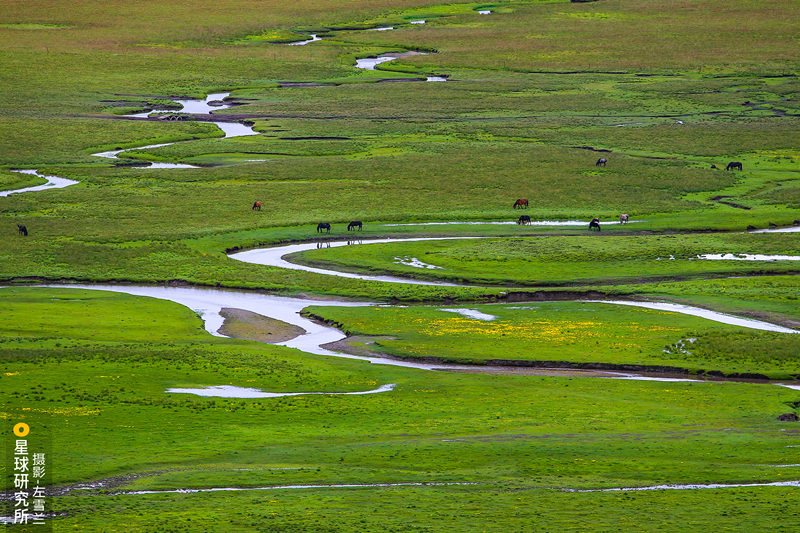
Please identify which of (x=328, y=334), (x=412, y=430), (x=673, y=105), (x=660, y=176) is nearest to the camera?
(x=412, y=430)

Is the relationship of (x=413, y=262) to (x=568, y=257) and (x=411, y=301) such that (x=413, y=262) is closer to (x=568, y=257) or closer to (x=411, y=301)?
(x=411, y=301)

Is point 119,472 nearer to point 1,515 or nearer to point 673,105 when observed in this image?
point 1,515

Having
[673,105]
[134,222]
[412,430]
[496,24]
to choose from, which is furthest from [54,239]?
[496,24]

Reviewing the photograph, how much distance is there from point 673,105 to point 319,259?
78.5m

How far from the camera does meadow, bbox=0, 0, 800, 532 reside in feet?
98.9

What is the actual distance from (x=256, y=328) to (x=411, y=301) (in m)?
9.13

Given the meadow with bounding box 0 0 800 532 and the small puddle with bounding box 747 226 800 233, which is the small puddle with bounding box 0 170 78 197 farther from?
the small puddle with bounding box 747 226 800 233

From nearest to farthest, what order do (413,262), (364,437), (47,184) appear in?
(364,437), (413,262), (47,184)

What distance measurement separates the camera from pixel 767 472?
102 ft

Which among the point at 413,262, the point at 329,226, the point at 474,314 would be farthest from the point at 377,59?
the point at 474,314

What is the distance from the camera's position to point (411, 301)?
5656 centimetres

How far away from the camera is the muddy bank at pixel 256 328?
50.2 meters

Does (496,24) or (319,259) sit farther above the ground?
(496,24)
